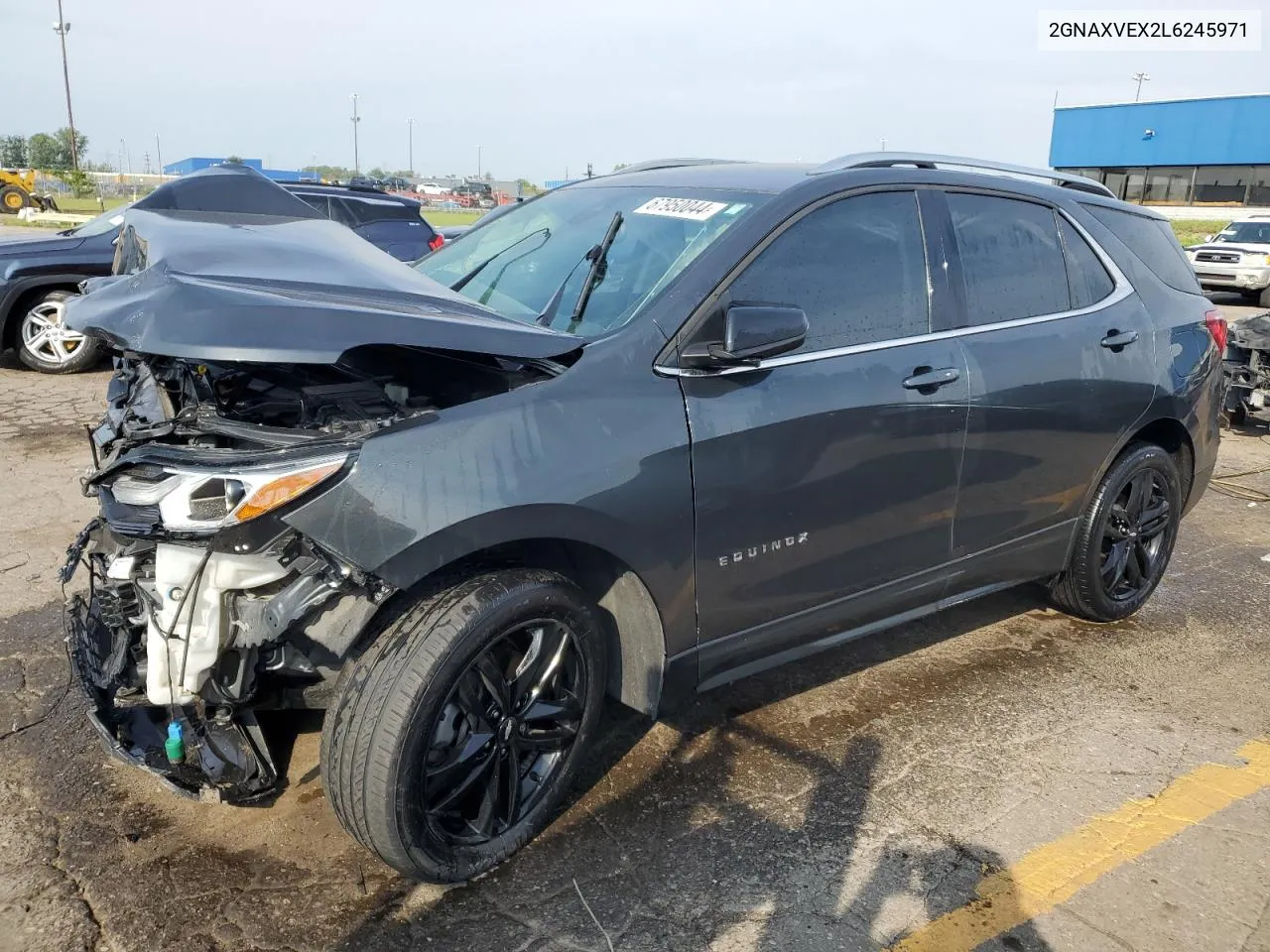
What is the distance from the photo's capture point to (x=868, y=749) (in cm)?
331

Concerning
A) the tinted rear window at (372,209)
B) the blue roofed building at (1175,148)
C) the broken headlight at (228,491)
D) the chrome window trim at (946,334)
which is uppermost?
the blue roofed building at (1175,148)

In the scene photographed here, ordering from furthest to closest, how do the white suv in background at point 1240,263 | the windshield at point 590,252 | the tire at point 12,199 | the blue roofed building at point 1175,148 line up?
1. the blue roofed building at point 1175,148
2. the tire at point 12,199
3. the white suv in background at point 1240,263
4. the windshield at point 590,252

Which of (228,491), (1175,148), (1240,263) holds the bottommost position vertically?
(1240,263)

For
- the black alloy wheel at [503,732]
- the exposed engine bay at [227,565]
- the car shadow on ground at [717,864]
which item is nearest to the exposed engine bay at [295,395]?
the exposed engine bay at [227,565]

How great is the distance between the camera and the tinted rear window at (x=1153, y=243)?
165 inches

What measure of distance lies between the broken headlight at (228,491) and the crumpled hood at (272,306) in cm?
25

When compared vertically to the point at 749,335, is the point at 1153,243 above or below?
above

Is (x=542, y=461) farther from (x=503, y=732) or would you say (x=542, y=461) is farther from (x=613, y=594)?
(x=503, y=732)

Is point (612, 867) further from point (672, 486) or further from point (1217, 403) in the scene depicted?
point (1217, 403)

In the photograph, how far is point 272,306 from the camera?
7.52ft

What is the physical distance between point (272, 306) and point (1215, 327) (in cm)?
416

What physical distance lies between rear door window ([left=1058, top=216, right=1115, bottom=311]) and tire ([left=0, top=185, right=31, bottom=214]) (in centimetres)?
3895

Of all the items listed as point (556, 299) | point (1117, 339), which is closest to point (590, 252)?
point (556, 299)

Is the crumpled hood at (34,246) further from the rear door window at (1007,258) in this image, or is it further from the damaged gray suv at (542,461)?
the rear door window at (1007,258)
